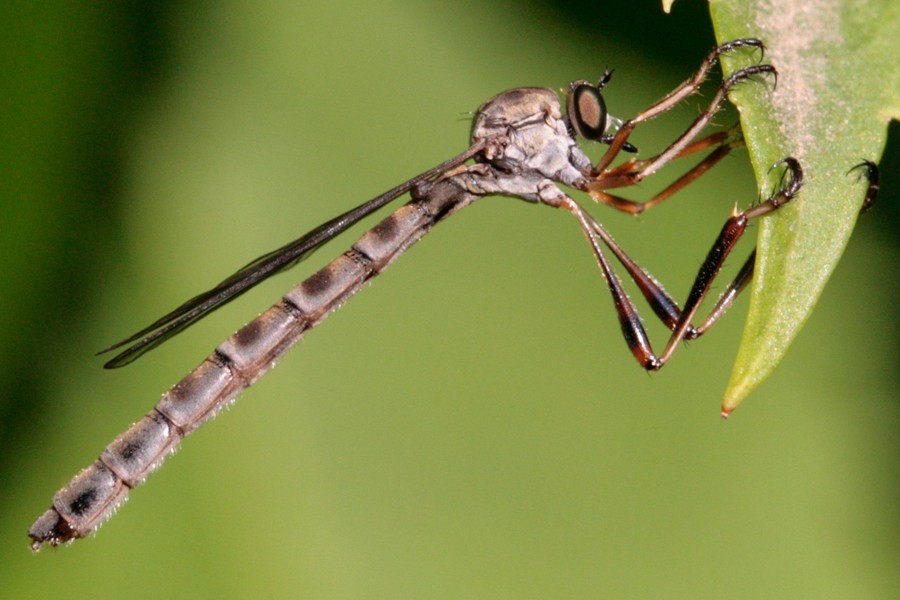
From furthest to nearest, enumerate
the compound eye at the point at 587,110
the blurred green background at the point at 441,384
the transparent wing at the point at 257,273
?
the blurred green background at the point at 441,384, the compound eye at the point at 587,110, the transparent wing at the point at 257,273

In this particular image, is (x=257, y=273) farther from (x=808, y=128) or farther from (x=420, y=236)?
(x=808, y=128)

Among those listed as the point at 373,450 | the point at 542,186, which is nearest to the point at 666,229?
the point at 542,186

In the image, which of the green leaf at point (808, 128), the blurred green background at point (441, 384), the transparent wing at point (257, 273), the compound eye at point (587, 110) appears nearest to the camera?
the green leaf at point (808, 128)

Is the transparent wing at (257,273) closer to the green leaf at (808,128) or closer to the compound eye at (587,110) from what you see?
the compound eye at (587,110)

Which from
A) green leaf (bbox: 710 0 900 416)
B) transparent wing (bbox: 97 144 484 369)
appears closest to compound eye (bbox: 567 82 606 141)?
transparent wing (bbox: 97 144 484 369)

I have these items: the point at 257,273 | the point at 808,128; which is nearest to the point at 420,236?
the point at 257,273

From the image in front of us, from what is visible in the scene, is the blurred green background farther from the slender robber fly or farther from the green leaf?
the green leaf

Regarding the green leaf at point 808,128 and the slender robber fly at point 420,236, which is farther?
the slender robber fly at point 420,236

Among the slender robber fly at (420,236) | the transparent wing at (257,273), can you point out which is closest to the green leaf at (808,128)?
the slender robber fly at (420,236)
